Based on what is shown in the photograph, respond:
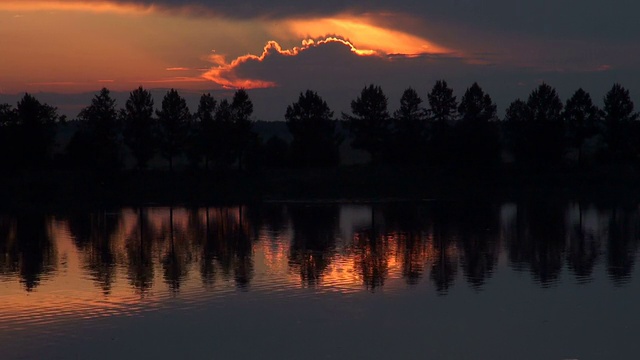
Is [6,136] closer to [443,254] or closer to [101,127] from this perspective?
[101,127]

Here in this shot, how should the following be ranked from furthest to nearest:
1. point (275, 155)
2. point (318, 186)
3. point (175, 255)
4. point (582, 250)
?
1. point (275, 155)
2. point (318, 186)
3. point (582, 250)
4. point (175, 255)

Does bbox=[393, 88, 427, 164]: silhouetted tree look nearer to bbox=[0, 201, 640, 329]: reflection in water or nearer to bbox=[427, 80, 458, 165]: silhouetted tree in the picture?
bbox=[427, 80, 458, 165]: silhouetted tree

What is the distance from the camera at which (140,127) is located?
114062mm

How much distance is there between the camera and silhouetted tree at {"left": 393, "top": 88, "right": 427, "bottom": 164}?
115500 millimetres

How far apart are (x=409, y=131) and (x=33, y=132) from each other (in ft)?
166

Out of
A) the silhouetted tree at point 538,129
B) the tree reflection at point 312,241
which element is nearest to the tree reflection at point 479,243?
the tree reflection at point 312,241

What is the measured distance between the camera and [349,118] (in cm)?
12194

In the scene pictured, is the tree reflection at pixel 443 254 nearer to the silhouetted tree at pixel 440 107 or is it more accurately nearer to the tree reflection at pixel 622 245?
the tree reflection at pixel 622 245

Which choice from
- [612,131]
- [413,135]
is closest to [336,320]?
[413,135]

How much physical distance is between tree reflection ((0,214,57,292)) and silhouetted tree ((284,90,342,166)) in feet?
158

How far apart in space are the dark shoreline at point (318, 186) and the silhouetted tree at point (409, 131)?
599 centimetres

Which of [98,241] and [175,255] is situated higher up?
[175,255]

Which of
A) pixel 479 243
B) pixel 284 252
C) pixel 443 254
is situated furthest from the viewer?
pixel 479 243

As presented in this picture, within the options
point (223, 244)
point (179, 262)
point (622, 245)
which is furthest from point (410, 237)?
point (179, 262)
